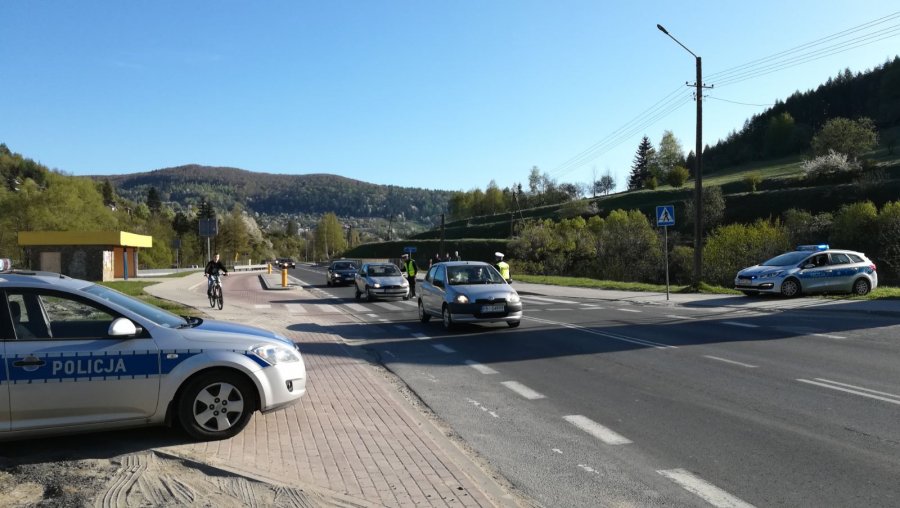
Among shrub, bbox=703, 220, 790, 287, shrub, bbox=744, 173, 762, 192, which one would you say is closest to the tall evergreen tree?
shrub, bbox=744, 173, 762, 192

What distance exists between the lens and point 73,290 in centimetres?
549

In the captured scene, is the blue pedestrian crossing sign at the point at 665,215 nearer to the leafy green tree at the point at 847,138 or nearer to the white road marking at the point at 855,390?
the white road marking at the point at 855,390

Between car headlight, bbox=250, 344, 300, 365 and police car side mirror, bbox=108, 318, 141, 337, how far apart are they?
38.7 inches

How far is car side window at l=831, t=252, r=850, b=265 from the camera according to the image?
2133cm

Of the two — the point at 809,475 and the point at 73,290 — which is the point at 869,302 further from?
the point at 73,290

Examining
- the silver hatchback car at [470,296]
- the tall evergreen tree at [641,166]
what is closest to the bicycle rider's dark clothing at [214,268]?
the silver hatchback car at [470,296]

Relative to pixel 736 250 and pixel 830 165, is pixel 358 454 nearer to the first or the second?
pixel 736 250

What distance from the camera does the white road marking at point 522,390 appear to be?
7766 mm

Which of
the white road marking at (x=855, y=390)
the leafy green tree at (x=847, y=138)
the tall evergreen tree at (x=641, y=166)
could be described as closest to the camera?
the white road marking at (x=855, y=390)

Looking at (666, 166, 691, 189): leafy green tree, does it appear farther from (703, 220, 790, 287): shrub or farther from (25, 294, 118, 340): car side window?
(25, 294, 118, 340): car side window

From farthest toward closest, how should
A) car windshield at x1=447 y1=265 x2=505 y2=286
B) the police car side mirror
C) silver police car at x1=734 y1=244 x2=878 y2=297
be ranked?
silver police car at x1=734 y1=244 x2=878 y2=297
car windshield at x1=447 y1=265 x2=505 y2=286
the police car side mirror

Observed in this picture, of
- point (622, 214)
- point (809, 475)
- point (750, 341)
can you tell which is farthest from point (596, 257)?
point (809, 475)

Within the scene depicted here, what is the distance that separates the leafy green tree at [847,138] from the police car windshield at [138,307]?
11488 centimetres

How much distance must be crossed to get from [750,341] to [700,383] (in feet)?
14.4
